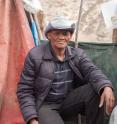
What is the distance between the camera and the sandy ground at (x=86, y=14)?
22.0ft

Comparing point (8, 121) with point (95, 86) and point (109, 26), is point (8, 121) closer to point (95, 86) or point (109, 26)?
point (95, 86)

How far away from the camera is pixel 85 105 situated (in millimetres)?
3213

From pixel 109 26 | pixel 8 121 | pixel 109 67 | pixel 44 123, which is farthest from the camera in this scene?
pixel 109 26

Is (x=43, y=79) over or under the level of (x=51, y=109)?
over

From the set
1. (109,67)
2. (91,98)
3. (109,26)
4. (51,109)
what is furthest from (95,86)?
(109,26)

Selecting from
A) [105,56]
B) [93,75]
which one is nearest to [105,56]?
[105,56]

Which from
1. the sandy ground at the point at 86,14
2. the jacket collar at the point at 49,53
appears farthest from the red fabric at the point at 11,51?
the sandy ground at the point at 86,14

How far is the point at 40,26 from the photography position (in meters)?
4.49

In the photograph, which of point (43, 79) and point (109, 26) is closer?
point (43, 79)

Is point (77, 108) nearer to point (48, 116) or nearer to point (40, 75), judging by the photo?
point (48, 116)

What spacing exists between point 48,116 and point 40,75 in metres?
0.34

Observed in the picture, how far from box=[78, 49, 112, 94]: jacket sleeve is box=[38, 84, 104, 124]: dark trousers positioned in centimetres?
6

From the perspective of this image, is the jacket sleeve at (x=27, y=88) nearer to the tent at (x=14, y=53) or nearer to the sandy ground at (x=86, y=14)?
the tent at (x=14, y=53)

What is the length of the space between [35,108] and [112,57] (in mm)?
1177
